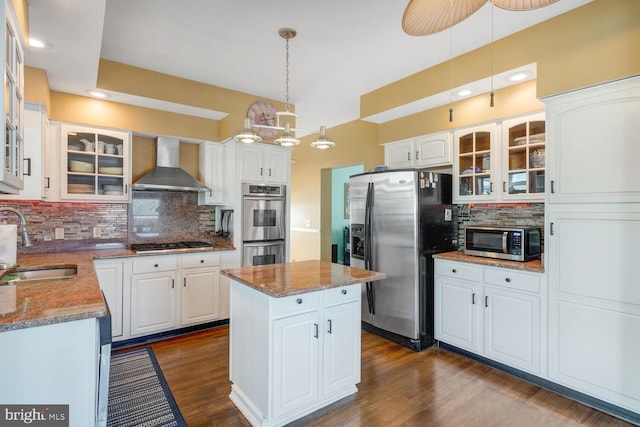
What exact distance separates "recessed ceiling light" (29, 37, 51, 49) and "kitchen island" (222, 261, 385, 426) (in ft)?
6.62

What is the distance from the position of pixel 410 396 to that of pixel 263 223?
249 cm

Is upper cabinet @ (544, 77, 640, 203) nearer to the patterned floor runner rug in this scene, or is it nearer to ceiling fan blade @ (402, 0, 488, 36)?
ceiling fan blade @ (402, 0, 488, 36)

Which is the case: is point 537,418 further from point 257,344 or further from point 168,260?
point 168,260

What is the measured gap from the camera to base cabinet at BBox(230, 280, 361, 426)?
79.0 inches

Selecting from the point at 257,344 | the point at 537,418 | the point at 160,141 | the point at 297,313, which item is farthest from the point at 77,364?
the point at 160,141

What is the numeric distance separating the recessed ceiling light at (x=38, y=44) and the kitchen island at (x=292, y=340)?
2016 mm

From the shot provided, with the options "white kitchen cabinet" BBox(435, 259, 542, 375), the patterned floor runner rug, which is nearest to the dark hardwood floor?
the patterned floor runner rug

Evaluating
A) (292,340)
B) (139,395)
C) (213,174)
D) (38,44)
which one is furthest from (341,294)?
(38,44)

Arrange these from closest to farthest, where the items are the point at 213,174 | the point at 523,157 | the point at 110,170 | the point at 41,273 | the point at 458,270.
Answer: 1. the point at 41,273
2. the point at 523,157
3. the point at 458,270
4. the point at 110,170
5. the point at 213,174

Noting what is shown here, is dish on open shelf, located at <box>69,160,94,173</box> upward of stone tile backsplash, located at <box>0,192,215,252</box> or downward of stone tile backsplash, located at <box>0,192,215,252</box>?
upward

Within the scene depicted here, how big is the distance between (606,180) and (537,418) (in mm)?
1658

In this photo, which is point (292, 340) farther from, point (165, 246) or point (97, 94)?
point (97, 94)

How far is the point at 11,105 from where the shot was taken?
1.54 meters

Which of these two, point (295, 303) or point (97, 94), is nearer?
point (295, 303)
